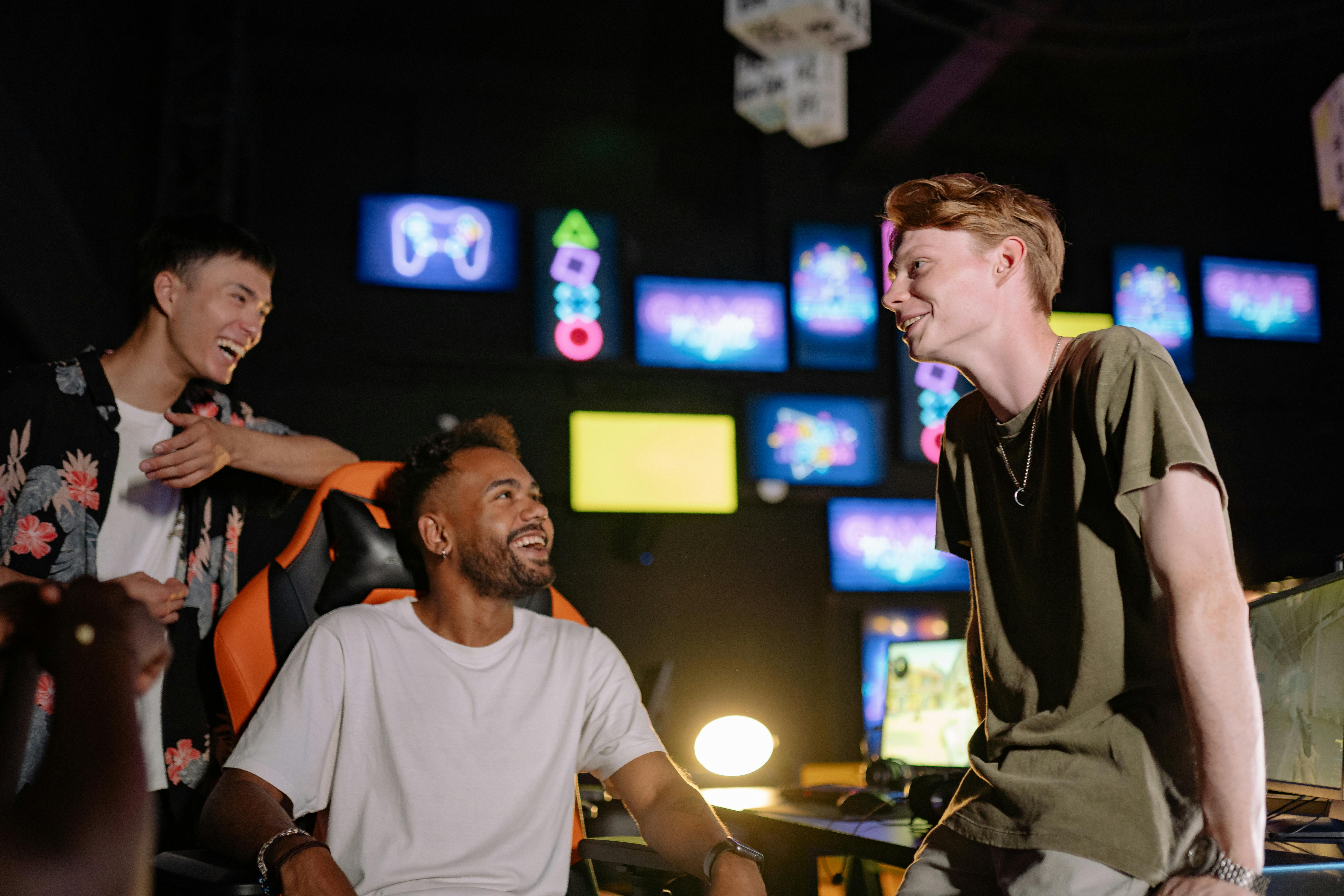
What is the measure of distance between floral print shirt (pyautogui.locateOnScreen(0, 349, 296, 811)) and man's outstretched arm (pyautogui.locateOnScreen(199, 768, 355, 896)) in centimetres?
29

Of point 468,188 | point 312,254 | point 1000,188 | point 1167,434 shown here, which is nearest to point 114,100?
point 312,254

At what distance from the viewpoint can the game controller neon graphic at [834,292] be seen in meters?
5.50

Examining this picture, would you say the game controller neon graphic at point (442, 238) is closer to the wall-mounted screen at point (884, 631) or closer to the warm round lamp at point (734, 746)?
the wall-mounted screen at point (884, 631)

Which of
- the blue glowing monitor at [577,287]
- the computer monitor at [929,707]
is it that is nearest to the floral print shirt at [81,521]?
the computer monitor at [929,707]

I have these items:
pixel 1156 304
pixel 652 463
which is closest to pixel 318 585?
pixel 652 463

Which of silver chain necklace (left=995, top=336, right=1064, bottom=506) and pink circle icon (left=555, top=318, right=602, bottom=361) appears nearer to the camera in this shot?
silver chain necklace (left=995, top=336, right=1064, bottom=506)

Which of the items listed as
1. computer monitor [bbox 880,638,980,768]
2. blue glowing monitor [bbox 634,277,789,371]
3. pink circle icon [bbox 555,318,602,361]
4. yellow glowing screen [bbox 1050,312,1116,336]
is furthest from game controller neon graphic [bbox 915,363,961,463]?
computer monitor [bbox 880,638,980,768]

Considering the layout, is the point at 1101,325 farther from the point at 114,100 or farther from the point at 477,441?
the point at 114,100

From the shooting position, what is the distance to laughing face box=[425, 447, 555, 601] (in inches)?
76.5

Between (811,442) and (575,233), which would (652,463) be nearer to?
(811,442)

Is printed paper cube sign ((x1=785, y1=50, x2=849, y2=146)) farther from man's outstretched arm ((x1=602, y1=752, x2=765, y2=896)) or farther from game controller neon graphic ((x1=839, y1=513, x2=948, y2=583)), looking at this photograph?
man's outstretched arm ((x1=602, y1=752, x2=765, y2=896))

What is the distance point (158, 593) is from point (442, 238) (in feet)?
13.4

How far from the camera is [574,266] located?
529 cm

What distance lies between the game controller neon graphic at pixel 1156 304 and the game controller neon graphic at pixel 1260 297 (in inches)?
8.4
